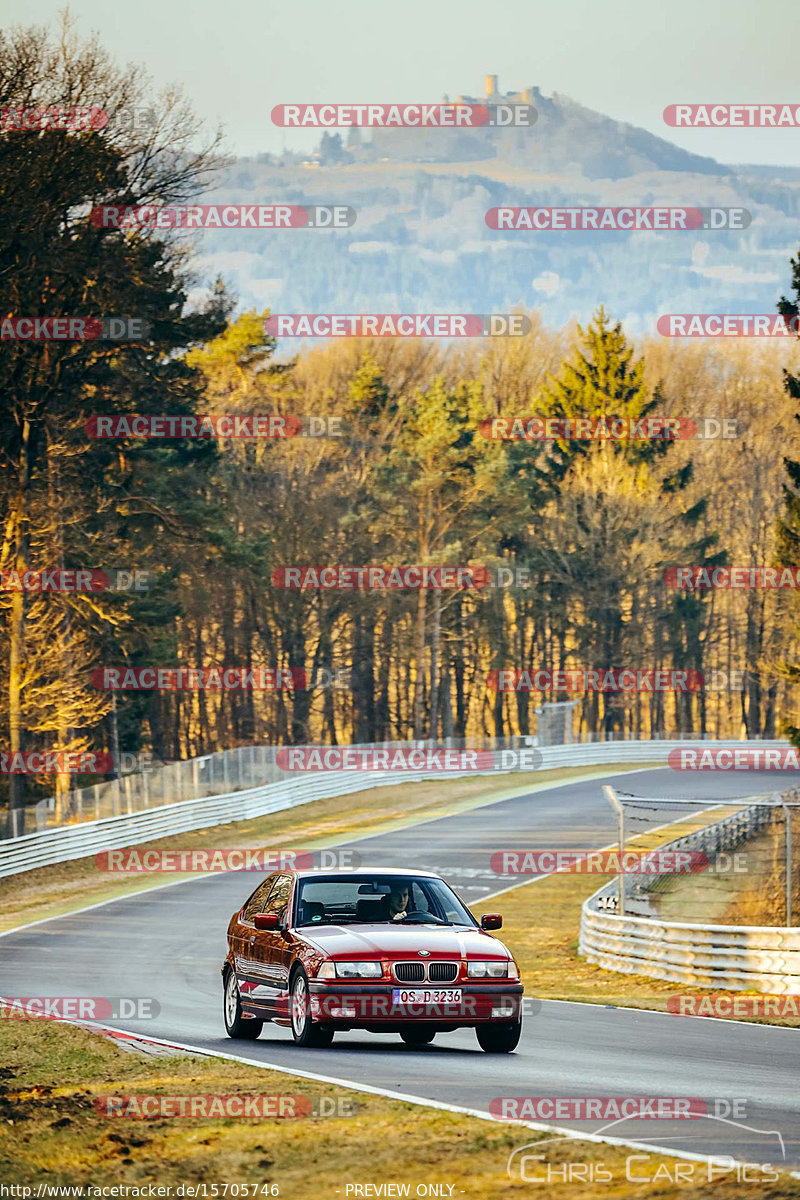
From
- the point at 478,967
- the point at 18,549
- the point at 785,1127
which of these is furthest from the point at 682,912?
the point at 785,1127

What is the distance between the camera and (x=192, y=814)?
46.8 metres

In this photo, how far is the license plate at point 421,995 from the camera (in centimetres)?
1284

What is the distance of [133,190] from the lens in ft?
156

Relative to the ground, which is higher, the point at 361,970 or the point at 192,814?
the point at 361,970

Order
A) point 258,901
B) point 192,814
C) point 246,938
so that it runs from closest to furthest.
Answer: point 246,938 → point 258,901 → point 192,814

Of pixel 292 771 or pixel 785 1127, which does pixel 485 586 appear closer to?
pixel 292 771

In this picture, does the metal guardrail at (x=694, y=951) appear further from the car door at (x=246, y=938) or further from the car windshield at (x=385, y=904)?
the car door at (x=246, y=938)

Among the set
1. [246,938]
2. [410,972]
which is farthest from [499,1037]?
[246,938]

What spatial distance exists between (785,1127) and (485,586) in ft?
230

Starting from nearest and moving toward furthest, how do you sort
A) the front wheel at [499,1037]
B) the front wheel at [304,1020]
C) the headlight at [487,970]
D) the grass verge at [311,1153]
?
the grass verge at [311,1153]
the headlight at [487,970]
the front wheel at [304,1020]
the front wheel at [499,1037]

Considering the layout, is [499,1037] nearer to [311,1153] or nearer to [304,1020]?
[304,1020]

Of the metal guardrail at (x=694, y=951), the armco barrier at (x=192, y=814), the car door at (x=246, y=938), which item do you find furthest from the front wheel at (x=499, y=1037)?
the armco barrier at (x=192, y=814)

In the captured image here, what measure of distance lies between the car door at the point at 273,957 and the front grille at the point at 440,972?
53.7 inches

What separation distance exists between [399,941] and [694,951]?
9.58 meters
